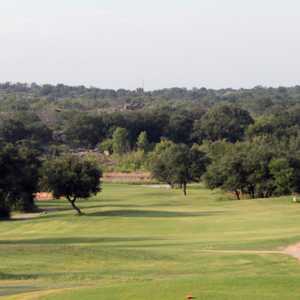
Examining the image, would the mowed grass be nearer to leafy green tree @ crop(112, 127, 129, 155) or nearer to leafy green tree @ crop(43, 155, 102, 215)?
leafy green tree @ crop(43, 155, 102, 215)

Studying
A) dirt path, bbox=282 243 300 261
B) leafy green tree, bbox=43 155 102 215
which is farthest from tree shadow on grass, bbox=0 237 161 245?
leafy green tree, bbox=43 155 102 215

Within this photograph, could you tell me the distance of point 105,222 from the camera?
70688mm

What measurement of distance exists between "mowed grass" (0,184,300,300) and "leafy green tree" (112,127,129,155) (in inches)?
2989

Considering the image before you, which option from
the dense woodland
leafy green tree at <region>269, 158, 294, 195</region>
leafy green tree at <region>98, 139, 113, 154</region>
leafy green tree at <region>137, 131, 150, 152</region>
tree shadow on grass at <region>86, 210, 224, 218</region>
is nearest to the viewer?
tree shadow on grass at <region>86, 210, 224, 218</region>

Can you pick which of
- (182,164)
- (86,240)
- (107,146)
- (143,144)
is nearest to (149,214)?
(86,240)

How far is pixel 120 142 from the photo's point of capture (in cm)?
17538

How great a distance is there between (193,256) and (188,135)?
488 feet

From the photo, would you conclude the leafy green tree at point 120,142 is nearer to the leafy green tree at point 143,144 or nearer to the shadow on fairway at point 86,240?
the leafy green tree at point 143,144

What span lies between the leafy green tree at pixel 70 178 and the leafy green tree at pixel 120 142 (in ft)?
308

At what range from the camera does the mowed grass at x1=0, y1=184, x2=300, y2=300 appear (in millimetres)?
26016

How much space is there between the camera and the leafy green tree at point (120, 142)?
6845 inches

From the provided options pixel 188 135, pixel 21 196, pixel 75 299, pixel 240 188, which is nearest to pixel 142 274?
pixel 75 299

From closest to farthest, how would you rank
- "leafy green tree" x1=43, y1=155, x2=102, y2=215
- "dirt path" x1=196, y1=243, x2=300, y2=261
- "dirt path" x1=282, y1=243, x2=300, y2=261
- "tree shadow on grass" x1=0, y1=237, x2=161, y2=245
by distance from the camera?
"dirt path" x1=282, y1=243, x2=300, y2=261 < "dirt path" x1=196, y1=243, x2=300, y2=261 < "tree shadow on grass" x1=0, y1=237, x2=161, y2=245 < "leafy green tree" x1=43, y1=155, x2=102, y2=215

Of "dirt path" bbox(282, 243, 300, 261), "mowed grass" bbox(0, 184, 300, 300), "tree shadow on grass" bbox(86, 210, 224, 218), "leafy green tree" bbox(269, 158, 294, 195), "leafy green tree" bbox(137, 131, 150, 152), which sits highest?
"leafy green tree" bbox(137, 131, 150, 152)
